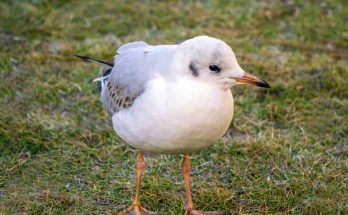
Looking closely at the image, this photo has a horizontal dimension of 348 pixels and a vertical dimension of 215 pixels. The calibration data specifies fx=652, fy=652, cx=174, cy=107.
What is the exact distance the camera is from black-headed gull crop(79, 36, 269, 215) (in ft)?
10.9

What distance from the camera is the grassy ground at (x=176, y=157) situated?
4.09 m

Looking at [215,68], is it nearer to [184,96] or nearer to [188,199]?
[184,96]

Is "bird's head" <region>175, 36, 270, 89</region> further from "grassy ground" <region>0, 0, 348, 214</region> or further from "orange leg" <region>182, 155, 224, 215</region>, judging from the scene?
"grassy ground" <region>0, 0, 348, 214</region>

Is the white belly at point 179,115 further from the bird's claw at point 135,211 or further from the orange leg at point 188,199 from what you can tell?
the bird's claw at point 135,211

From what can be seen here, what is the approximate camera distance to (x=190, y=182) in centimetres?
427

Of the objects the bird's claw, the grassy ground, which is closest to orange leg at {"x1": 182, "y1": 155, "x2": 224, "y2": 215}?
the grassy ground

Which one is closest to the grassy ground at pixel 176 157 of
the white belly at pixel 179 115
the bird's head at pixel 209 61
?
the white belly at pixel 179 115

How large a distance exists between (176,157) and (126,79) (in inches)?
39.0

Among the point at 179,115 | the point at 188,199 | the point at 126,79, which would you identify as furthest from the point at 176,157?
the point at 179,115

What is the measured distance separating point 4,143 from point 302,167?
82.2 inches

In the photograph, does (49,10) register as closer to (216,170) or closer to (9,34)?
(9,34)

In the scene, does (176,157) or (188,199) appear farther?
(176,157)

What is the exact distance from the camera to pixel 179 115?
3312 mm

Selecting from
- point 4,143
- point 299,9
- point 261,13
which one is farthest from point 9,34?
point 299,9
